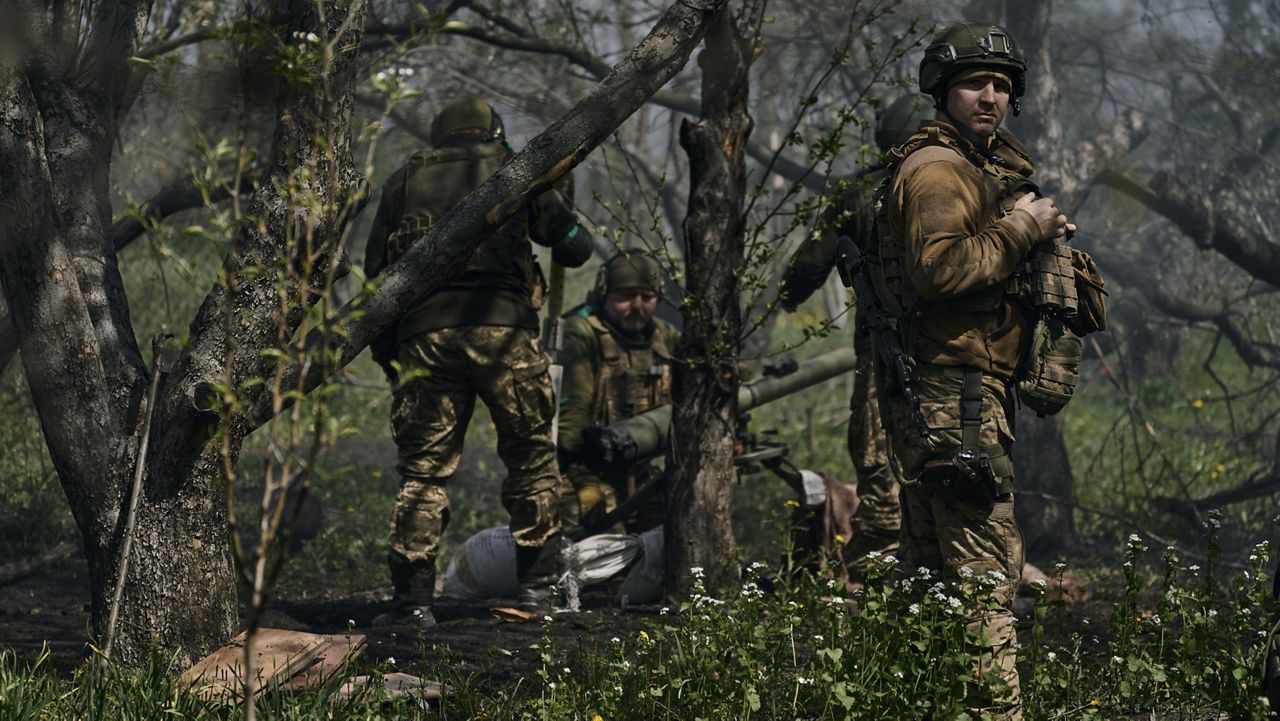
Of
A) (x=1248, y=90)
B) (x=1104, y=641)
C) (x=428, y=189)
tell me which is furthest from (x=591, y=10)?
(x=1104, y=641)

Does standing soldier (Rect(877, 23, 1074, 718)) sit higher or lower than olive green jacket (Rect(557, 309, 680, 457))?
lower

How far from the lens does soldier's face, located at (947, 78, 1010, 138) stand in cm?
406

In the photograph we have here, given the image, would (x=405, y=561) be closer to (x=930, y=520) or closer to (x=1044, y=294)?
(x=930, y=520)

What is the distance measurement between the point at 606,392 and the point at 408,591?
1.76 m

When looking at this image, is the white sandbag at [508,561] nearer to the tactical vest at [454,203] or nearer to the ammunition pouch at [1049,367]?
the tactical vest at [454,203]

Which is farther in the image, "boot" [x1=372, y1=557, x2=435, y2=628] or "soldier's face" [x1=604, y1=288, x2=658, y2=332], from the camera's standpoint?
"soldier's face" [x1=604, y1=288, x2=658, y2=332]

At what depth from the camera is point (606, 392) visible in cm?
733

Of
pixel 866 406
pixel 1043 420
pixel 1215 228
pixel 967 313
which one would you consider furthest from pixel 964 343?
pixel 1215 228

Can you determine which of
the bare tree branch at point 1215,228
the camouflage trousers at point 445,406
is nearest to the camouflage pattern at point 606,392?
the camouflage trousers at point 445,406

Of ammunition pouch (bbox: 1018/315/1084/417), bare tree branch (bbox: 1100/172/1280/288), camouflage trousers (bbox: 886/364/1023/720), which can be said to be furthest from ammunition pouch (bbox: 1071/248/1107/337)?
bare tree branch (bbox: 1100/172/1280/288)

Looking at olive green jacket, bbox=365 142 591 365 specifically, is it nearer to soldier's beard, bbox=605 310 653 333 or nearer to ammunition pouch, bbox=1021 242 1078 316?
soldier's beard, bbox=605 310 653 333

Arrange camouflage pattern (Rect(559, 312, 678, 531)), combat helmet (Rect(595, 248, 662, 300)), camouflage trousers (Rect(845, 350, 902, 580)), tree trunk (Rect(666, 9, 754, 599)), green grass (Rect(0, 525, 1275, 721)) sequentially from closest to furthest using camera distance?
green grass (Rect(0, 525, 1275, 721))
tree trunk (Rect(666, 9, 754, 599))
camouflage trousers (Rect(845, 350, 902, 580))
camouflage pattern (Rect(559, 312, 678, 531))
combat helmet (Rect(595, 248, 662, 300))

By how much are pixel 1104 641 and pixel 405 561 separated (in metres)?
2.83

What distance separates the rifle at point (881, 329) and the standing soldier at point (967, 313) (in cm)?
2
